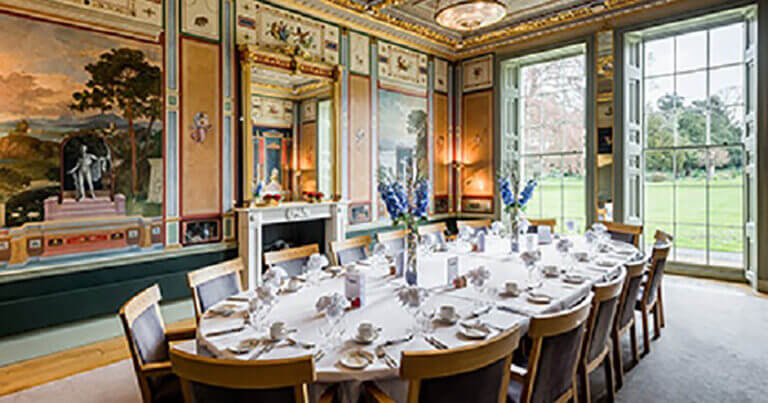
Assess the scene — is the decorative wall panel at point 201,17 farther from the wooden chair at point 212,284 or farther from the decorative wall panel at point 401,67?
the wooden chair at point 212,284

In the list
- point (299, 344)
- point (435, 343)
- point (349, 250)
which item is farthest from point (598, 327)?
point (349, 250)

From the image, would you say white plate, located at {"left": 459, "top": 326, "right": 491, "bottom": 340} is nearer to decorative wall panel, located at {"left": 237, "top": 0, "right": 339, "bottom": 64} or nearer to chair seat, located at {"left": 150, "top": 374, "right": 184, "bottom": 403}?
chair seat, located at {"left": 150, "top": 374, "right": 184, "bottom": 403}

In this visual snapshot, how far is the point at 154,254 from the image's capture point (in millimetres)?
4270

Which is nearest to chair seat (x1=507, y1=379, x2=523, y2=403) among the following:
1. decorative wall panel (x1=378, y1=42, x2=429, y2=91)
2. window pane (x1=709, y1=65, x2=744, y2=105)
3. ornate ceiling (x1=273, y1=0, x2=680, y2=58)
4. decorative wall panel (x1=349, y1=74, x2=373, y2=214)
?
decorative wall panel (x1=349, y1=74, x2=373, y2=214)

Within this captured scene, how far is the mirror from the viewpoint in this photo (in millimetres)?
4926

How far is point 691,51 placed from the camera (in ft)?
19.5

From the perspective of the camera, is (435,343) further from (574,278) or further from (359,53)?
(359,53)

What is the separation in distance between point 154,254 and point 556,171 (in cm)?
610

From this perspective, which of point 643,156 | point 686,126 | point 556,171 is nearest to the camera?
point 686,126

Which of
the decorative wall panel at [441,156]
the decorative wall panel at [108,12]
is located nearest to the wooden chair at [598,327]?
the decorative wall panel at [108,12]

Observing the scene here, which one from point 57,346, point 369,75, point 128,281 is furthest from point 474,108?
point 57,346

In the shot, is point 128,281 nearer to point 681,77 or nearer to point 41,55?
point 41,55

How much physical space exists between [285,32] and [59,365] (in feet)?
13.7

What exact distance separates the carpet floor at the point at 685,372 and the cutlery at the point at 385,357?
1.87 meters
